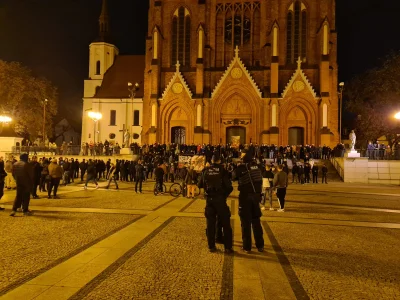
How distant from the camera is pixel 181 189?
17609mm

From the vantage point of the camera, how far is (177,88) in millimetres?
42594

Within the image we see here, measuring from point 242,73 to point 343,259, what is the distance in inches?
1411

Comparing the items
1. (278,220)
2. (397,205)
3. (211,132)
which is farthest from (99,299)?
(211,132)

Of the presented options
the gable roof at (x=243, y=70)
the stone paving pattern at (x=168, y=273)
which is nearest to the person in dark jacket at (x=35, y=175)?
the stone paving pattern at (x=168, y=273)

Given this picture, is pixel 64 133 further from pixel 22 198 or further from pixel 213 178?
pixel 213 178

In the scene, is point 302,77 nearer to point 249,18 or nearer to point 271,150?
point 249,18

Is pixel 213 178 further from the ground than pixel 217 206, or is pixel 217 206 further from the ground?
pixel 213 178

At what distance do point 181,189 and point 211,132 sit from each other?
80.6 ft

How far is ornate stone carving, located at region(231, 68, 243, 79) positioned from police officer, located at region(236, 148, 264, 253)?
3465 centimetres

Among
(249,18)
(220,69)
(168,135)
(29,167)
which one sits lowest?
(29,167)

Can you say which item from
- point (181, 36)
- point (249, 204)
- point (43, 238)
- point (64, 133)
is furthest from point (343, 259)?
point (64, 133)

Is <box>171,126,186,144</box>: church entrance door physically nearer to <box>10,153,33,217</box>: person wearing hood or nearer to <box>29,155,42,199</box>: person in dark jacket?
<box>29,155,42,199</box>: person in dark jacket

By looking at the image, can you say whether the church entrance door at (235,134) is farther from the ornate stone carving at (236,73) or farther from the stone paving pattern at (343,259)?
the stone paving pattern at (343,259)

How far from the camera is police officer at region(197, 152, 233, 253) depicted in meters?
7.40
